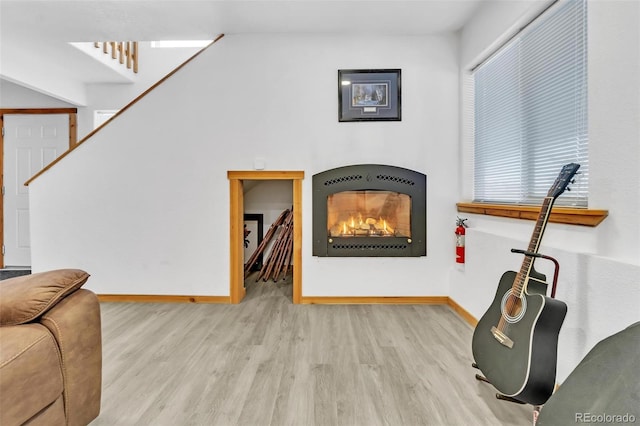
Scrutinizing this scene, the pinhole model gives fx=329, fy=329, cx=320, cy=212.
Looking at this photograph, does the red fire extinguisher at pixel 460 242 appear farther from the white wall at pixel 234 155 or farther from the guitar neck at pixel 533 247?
the guitar neck at pixel 533 247

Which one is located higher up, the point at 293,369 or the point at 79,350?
the point at 79,350

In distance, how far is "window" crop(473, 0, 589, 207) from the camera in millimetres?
1838

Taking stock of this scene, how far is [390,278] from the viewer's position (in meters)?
3.32

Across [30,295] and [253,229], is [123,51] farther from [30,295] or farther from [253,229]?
[30,295]

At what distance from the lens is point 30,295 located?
48.3 inches

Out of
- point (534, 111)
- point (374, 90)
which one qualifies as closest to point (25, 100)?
point (374, 90)

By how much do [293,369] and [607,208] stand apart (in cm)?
188

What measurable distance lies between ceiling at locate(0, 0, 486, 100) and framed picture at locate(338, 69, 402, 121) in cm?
41

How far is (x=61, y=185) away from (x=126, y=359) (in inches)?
87.2

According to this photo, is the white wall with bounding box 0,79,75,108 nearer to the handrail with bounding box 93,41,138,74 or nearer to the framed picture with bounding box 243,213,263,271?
the handrail with bounding box 93,41,138,74

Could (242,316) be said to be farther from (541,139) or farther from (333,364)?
(541,139)

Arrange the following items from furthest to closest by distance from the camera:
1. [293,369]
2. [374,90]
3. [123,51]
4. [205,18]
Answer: [123,51], [374,90], [205,18], [293,369]

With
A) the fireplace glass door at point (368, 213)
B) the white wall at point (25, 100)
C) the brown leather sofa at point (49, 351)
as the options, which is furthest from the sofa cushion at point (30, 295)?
the white wall at point (25, 100)

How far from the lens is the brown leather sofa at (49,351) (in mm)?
1079
